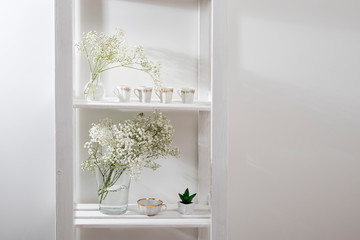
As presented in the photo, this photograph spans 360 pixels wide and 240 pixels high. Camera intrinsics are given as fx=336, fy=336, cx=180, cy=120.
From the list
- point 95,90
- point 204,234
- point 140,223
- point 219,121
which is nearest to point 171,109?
point 219,121

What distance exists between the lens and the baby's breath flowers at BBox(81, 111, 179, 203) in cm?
136

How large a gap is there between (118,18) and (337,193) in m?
1.43

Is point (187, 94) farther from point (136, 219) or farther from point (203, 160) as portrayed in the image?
point (136, 219)

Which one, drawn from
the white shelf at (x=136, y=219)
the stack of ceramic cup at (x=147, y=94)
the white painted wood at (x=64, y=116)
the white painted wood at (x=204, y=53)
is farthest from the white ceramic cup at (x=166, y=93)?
the white shelf at (x=136, y=219)

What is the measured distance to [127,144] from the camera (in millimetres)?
1353

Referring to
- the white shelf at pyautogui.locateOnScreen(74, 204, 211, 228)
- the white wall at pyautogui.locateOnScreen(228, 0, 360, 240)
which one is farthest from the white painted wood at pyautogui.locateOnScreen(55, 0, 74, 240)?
the white wall at pyautogui.locateOnScreen(228, 0, 360, 240)

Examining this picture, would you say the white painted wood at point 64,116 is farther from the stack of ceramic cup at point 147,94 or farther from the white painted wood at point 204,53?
the white painted wood at point 204,53

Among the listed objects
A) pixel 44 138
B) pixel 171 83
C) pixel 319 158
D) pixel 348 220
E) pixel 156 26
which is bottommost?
pixel 348 220

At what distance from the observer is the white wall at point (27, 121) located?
5.27 feet

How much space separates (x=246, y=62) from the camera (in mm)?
1705

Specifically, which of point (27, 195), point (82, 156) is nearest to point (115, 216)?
point (82, 156)

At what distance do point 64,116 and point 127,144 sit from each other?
0.27 m

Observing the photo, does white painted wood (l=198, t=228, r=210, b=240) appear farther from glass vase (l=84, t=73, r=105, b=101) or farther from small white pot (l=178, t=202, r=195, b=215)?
glass vase (l=84, t=73, r=105, b=101)

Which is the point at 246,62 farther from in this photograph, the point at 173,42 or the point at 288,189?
the point at 288,189
